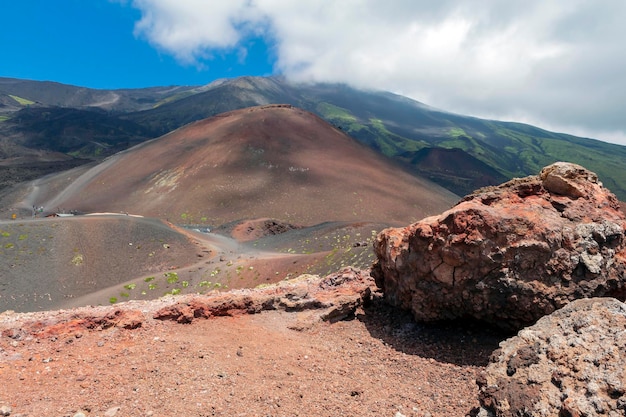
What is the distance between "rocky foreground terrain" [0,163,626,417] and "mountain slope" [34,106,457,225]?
116 ft

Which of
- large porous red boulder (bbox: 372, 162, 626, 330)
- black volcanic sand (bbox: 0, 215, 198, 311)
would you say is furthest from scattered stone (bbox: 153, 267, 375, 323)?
black volcanic sand (bbox: 0, 215, 198, 311)

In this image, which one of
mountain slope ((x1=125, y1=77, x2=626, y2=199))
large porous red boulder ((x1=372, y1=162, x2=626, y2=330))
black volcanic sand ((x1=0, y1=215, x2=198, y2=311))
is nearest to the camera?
large porous red boulder ((x1=372, y1=162, x2=626, y2=330))

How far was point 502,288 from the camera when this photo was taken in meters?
6.54

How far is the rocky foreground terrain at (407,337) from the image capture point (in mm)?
4480

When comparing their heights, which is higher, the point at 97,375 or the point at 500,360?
the point at 500,360

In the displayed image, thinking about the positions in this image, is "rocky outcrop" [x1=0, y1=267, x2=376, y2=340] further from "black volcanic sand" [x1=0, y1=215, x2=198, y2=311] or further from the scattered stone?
"black volcanic sand" [x1=0, y1=215, x2=198, y2=311]

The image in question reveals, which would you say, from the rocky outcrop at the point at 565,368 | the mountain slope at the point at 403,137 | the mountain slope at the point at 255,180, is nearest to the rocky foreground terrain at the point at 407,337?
the rocky outcrop at the point at 565,368

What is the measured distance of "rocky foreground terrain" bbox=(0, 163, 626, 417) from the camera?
448 centimetres

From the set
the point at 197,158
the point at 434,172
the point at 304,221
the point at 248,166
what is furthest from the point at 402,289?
the point at 434,172

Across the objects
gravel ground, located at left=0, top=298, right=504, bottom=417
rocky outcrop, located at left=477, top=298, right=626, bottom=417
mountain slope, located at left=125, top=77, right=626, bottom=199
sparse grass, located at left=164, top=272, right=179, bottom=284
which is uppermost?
mountain slope, located at left=125, top=77, right=626, bottom=199

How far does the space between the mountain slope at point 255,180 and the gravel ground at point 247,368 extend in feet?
117

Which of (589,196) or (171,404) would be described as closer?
(171,404)

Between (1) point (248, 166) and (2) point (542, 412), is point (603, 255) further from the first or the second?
(1) point (248, 166)

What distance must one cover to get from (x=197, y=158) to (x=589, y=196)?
172ft
